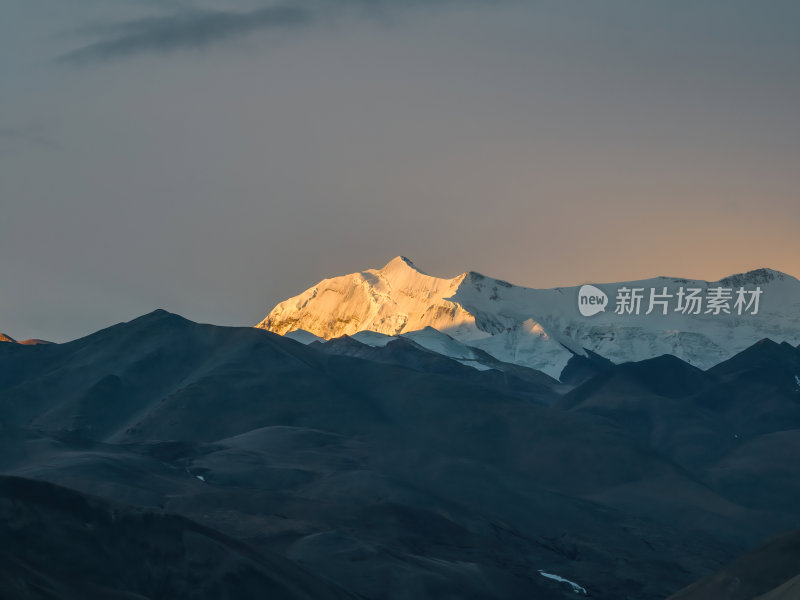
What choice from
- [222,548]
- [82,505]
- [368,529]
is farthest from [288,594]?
[368,529]

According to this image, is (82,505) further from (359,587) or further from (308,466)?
(308,466)

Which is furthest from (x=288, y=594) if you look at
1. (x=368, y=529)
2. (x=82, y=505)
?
(x=368, y=529)

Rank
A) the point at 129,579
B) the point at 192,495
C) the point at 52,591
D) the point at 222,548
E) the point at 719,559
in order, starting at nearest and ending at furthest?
the point at 52,591
the point at 129,579
the point at 222,548
the point at 192,495
the point at 719,559

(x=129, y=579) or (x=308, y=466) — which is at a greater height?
(x=308, y=466)

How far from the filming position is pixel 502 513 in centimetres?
19212

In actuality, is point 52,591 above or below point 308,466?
below

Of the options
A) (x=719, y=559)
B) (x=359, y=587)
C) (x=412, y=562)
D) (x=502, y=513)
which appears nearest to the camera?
(x=359, y=587)

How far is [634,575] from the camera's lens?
16312 centimetres

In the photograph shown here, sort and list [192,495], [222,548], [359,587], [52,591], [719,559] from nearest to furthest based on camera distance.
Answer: [52,591] < [222,548] < [359,587] < [192,495] < [719,559]

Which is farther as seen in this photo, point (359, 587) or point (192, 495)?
point (192, 495)

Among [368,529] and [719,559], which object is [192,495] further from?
[719,559]

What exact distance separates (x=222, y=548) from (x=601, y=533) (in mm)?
89088

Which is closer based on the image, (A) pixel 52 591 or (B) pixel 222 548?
(A) pixel 52 591

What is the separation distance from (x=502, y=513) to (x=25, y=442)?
6580cm
